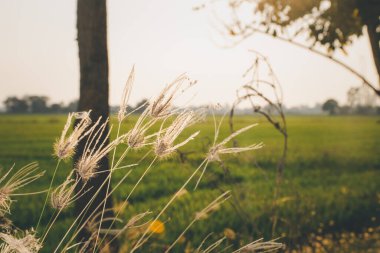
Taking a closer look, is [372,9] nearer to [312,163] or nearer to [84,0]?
[84,0]

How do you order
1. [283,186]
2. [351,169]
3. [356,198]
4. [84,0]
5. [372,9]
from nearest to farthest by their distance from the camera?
[372,9], [84,0], [356,198], [283,186], [351,169]

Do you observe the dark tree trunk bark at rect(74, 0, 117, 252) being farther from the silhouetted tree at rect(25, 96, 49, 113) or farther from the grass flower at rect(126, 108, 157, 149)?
the silhouetted tree at rect(25, 96, 49, 113)

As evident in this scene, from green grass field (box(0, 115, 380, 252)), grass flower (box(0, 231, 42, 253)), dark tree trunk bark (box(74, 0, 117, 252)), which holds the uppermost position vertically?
dark tree trunk bark (box(74, 0, 117, 252))

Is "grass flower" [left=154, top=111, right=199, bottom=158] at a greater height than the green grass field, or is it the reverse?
"grass flower" [left=154, top=111, right=199, bottom=158]

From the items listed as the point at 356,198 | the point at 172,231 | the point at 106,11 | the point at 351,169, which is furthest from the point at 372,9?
the point at 351,169

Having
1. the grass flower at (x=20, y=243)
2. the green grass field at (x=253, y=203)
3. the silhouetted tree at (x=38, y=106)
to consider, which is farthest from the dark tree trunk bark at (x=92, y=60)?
the silhouetted tree at (x=38, y=106)

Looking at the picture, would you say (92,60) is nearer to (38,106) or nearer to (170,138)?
(170,138)

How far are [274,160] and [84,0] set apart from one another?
1274 cm

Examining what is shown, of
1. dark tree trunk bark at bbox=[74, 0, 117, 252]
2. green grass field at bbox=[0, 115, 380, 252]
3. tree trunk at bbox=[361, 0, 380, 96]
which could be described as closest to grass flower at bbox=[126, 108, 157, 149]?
green grass field at bbox=[0, 115, 380, 252]

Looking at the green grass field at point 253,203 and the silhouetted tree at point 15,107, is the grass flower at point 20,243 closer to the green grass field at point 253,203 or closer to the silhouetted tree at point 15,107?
the green grass field at point 253,203

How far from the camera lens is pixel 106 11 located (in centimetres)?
290

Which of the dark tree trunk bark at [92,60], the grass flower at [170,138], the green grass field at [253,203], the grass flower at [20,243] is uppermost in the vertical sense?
the dark tree trunk bark at [92,60]

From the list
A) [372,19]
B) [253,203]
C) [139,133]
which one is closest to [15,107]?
[253,203]

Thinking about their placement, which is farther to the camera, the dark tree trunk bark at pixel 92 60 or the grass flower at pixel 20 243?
the dark tree trunk bark at pixel 92 60
